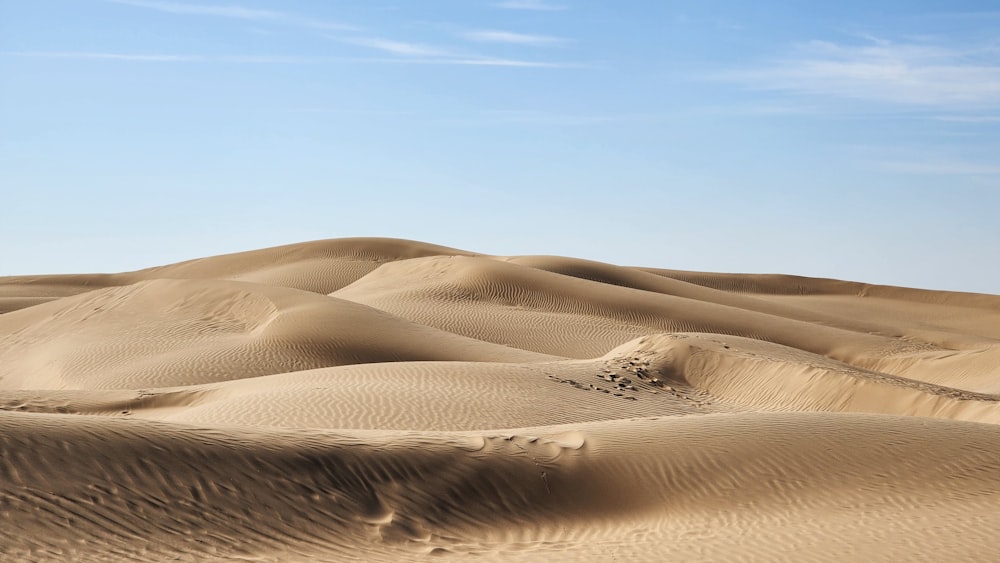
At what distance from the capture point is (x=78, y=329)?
25.8 meters

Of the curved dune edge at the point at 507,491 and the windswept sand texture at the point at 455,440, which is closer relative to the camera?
the curved dune edge at the point at 507,491

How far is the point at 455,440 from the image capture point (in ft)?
34.3

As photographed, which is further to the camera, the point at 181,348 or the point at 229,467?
the point at 181,348

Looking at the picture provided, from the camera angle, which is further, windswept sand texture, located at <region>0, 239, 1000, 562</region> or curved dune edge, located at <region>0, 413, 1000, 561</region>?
windswept sand texture, located at <region>0, 239, 1000, 562</region>

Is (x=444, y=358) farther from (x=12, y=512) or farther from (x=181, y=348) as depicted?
(x=12, y=512)

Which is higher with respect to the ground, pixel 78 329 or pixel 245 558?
pixel 245 558

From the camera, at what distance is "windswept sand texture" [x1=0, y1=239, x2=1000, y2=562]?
772 centimetres

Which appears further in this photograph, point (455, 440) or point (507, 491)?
point (455, 440)

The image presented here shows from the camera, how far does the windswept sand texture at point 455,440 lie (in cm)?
772

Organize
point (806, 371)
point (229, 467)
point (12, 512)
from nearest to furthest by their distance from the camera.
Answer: point (12, 512)
point (229, 467)
point (806, 371)

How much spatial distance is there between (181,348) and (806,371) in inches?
558

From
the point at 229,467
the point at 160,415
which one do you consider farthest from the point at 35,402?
the point at 229,467

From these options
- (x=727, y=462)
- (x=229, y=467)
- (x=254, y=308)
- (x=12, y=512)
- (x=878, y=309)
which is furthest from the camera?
(x=878, y=309)

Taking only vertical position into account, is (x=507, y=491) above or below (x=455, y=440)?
below
